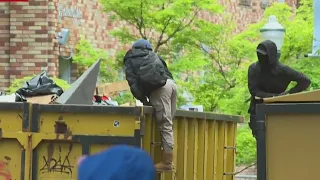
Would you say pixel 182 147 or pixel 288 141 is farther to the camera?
pixel 182 147

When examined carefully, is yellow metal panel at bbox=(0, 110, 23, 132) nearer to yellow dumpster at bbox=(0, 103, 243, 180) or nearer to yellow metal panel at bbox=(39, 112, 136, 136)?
yellow dumpster at bbox=(0, 103, 243, 180)

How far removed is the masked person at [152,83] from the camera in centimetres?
751

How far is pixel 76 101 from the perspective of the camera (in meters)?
7.52

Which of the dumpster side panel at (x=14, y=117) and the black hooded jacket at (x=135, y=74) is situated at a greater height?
the black hooded jacket at (x=135, y=74)

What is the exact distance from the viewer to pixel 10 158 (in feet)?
22.8

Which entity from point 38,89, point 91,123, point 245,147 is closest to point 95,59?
point 245,147

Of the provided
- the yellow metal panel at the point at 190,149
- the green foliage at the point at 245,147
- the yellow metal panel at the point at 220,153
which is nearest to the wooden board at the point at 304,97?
the yellow metal panel at the point at 190,149

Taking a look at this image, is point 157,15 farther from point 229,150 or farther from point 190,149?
point 190,149

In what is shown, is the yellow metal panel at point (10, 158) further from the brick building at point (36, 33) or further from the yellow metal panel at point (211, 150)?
the brick building at point (36, 33)

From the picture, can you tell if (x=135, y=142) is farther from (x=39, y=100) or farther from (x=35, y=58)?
(x=35, y=58)

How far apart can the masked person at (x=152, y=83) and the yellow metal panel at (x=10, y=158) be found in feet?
3.99

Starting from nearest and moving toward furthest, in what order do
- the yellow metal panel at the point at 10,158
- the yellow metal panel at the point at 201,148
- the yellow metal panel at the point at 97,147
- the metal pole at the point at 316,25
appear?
the yellow metal panel at the point at 97,147 → the yellow metal panel at the point at 10,158 → the yellow metal panel at the point at 201,148 → the metal pole at the point at 316,25

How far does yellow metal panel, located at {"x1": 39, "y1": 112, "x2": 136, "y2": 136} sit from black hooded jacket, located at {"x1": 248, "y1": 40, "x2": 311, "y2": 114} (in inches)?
56.2

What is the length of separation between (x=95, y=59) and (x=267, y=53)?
31.7 feet
